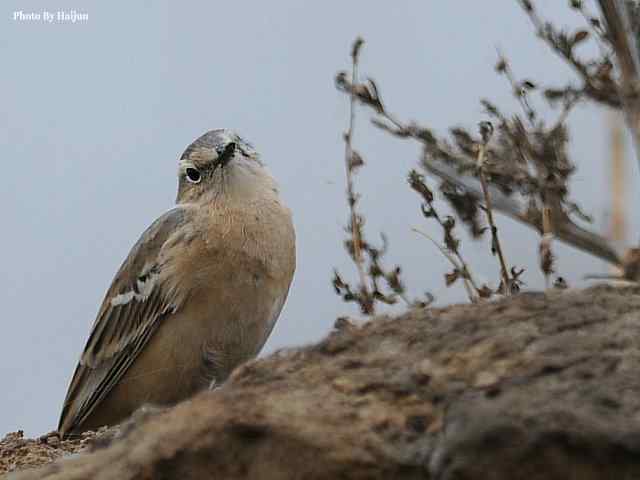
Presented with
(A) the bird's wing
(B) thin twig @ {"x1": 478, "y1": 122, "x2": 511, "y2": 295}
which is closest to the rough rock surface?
(B) thin twig @ {"x1": 478, "y1": 122, "x2": 511, "y2": 295}

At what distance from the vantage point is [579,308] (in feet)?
9.81

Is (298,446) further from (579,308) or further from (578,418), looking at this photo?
(579,308)

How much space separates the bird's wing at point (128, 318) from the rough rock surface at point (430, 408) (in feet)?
→ 6.72

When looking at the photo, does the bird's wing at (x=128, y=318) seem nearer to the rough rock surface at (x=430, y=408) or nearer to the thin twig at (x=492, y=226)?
the thin twig at (x=492, y=226)

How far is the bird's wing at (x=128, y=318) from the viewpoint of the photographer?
17.1 feet

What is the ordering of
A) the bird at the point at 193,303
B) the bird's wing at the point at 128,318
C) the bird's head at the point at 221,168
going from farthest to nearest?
the bird's head at the point at 221,168, the bird's wing at the point at 128,318, the bird at the point at 193,303

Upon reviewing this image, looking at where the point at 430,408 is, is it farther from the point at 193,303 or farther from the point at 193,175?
the point at 193,175

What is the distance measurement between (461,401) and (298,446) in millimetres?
369

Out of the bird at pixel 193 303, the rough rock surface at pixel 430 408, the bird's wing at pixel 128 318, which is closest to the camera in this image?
the rough rock surface at pixel 430 408

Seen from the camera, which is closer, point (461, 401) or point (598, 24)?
point (461, 401)

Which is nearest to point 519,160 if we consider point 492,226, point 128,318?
point 492,226

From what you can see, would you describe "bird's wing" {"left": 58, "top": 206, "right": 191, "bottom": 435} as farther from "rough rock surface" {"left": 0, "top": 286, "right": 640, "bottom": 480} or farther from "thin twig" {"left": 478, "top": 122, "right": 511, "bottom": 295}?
"rough rock surface" {"left": 0, "top": 286, "right": 640, "bottom": 480}

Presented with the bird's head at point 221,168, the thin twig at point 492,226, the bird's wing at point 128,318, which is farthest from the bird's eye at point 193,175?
the thin twig at point 492,226

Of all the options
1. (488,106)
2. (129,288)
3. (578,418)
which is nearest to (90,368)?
(129,288)
